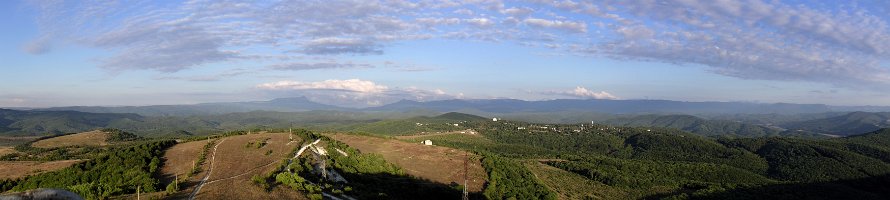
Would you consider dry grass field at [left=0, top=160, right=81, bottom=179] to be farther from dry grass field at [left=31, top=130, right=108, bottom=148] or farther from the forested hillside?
the forested hillside

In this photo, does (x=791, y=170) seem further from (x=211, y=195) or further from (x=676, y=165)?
(x=211, y=195)

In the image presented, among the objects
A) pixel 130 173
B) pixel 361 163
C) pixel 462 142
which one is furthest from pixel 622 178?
pixel 130 173

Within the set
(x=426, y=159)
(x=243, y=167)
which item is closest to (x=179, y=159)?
(x=243, y=167)

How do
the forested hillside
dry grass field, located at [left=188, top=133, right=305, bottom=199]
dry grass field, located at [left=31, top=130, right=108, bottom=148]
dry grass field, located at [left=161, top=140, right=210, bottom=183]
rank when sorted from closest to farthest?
dry grass field, located at [left=188, top=133, right=305, bottom=199]
dry grass field, located at [left=161, top=140, right=210, bottom=183]
the forested hillside
dry grass field, located at [left=31, top=130, right=108, bottom=148]

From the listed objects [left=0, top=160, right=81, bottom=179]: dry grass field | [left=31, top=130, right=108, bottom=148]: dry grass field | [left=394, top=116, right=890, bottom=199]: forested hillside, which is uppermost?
[left=0, top=160, right=81, bottom=179]: dry grass field

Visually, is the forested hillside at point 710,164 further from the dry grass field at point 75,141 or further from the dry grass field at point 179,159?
the dry grass field at point 75,141

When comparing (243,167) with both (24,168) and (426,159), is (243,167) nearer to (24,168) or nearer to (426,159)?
(24,168)

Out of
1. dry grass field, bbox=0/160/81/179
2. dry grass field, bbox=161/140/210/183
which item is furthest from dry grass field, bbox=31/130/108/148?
dry grass field, bbox=161/140/210/183
